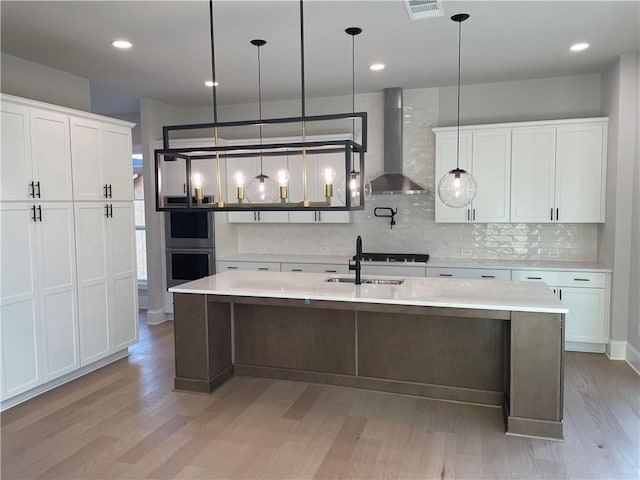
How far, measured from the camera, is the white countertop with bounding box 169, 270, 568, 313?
10.5 ft

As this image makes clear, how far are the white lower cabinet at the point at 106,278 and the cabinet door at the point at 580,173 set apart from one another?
444 cm

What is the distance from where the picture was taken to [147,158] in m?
6.09

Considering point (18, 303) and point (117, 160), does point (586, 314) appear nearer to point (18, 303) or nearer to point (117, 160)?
point (117, 160)

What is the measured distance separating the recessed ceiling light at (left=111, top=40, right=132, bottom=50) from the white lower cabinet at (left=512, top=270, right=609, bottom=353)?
424 centimetres

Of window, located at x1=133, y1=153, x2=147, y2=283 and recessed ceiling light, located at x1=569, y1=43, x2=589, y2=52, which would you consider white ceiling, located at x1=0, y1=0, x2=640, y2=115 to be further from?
window, located at x1=133, y1=153, x2=147, y2=283

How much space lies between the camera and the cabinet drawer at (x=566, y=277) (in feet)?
15.5

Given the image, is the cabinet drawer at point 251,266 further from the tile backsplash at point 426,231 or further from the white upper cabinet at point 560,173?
the white upper cabinet at point 560,173

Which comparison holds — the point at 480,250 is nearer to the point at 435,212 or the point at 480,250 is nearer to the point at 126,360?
the point at 435,212

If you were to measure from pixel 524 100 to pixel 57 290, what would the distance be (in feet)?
16.5

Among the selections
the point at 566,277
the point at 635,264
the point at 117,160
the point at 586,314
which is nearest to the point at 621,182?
the point at 635,264

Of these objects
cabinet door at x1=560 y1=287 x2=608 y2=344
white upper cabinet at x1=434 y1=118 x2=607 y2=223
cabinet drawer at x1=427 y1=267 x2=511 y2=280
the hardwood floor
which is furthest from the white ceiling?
the hardwood floor

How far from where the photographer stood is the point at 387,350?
3.86 meters

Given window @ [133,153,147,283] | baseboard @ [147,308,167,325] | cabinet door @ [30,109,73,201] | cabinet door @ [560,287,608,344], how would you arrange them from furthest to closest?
window @ [133,153,147,283], baseboard @ [147,308,167,325], cabinet door @ [560,287,608,344], cabinet door @ [30,109,73,201]

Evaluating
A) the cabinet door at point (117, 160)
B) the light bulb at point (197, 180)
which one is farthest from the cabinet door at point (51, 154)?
the light bulb at point (197, 180)
